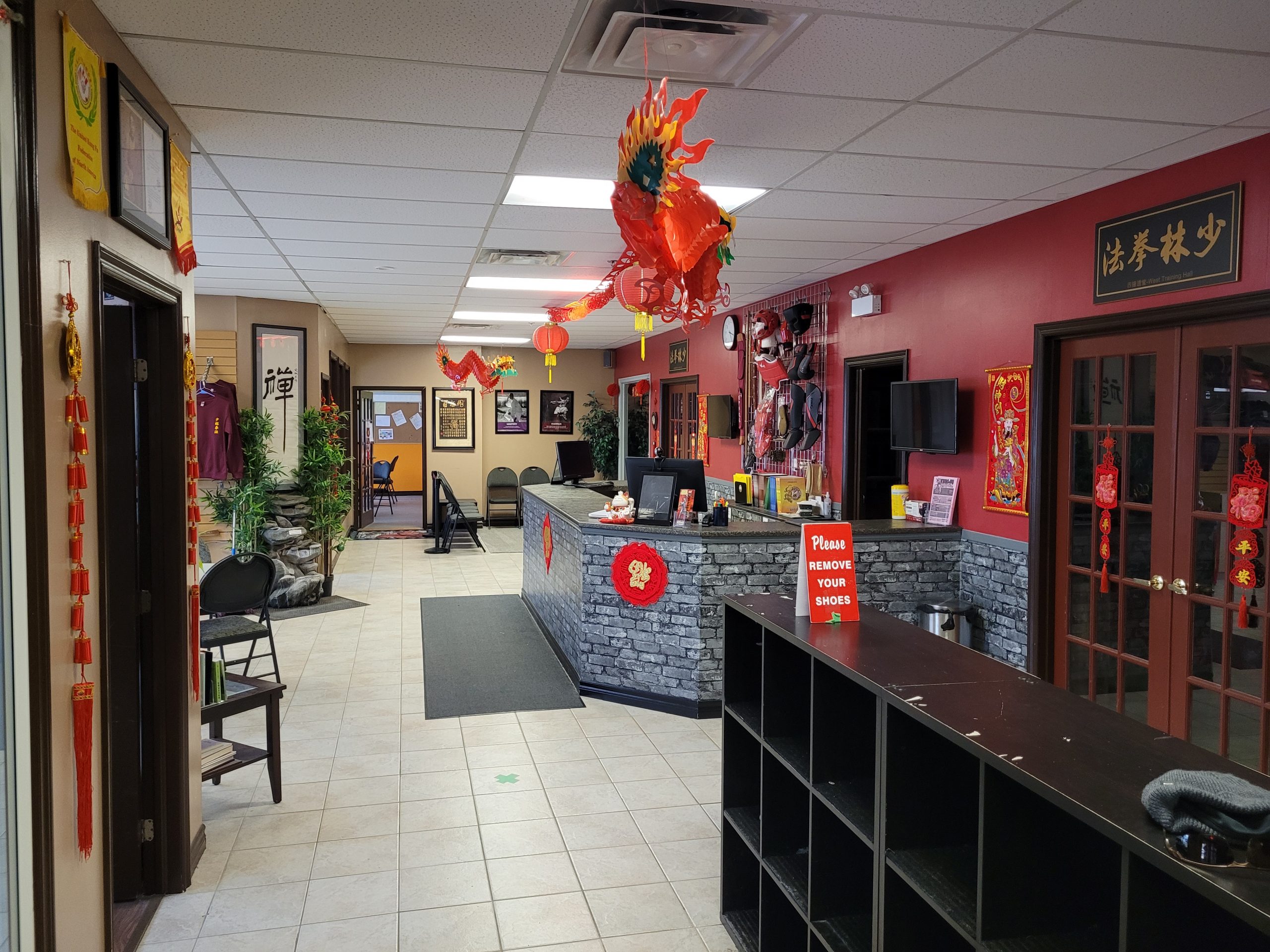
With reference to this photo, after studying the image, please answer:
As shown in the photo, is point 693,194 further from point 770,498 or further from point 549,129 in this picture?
point 770,498

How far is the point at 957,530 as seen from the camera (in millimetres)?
5230

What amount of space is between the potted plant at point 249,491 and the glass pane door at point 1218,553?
621 cm

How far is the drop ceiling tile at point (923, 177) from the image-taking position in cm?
373

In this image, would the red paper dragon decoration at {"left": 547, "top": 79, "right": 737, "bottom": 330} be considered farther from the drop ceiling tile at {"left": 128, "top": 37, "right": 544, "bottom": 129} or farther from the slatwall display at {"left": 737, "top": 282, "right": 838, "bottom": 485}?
the slatwall display at {"left": 737, "top": 282, "right": 838, "bottom": 485}

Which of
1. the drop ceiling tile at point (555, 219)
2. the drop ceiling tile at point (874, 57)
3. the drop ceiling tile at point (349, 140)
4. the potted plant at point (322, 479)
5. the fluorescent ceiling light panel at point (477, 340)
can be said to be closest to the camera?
the drop ceiling tile at point (874, 57)

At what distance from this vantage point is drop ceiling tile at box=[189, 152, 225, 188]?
3634 mm

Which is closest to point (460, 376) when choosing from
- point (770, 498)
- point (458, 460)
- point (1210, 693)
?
point (458, 460)

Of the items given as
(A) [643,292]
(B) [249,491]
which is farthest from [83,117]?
(B) [249,491]

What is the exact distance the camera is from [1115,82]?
281 cm

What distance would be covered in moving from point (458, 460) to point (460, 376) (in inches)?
77.3

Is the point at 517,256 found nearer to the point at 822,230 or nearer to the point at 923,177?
the point at 822,230

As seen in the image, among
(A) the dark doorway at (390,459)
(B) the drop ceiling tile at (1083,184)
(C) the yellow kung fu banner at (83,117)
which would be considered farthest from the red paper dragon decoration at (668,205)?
(A) the dark doorway at (390,459)

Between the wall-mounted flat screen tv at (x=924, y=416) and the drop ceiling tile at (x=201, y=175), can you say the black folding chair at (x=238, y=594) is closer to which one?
the drop ceiling tile at (x=201, y=175)

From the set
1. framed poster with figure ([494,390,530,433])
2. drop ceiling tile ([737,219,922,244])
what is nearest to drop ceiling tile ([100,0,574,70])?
drop ceiling tile ([737,219,922,244])
